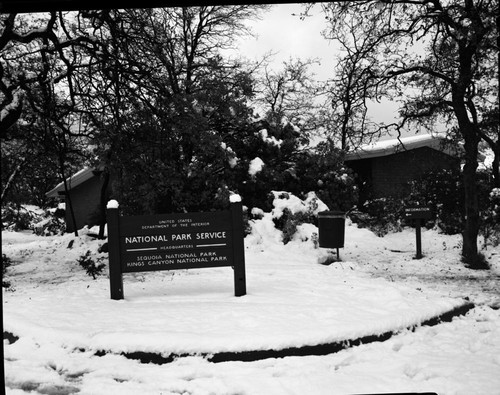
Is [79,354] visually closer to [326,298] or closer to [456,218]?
[326,298]

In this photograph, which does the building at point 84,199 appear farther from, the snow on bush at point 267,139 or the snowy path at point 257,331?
the snowy path at point 257,331

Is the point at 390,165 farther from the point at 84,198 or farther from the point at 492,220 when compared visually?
the point at 84,198

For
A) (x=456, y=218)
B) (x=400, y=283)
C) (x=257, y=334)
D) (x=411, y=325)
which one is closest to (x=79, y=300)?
(x=257, y=334)

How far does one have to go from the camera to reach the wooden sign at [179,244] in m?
7.83

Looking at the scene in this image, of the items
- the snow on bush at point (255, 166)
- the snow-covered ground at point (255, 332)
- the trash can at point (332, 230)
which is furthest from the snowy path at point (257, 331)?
the snow on bush at point (255, 166)

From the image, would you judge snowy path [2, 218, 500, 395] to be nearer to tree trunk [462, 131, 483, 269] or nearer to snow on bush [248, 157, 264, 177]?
tree trunk [462, 131, 483, 269]

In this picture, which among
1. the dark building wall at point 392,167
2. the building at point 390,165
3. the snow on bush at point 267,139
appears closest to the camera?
the snow on bush at point 267,139

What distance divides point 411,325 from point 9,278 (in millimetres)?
8558

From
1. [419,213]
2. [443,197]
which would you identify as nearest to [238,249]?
[419,213]

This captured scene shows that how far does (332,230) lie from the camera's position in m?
11.8

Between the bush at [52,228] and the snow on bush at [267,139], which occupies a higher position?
the snow on bush at [267,139]

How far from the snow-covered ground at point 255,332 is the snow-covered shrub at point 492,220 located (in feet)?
11.6

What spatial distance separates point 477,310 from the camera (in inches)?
287

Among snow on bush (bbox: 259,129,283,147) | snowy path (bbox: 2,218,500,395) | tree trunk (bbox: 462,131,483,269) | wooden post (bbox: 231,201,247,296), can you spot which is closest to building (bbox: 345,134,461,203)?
snow on bush (bbox: 259,129,283,147)
